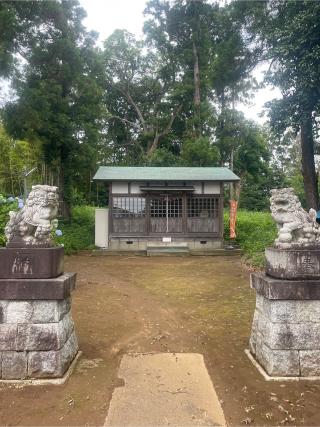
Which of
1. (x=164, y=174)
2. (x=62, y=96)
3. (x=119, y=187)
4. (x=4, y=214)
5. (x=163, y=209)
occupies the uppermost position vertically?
(x=62, y=96)

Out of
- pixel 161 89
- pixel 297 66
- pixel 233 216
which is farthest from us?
pixel 161 89

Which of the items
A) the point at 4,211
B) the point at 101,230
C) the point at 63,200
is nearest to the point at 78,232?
the point at 101,230

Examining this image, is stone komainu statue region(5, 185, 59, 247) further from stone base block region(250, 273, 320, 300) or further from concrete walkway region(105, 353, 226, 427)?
stone base block region(250, 273, 320, 300)

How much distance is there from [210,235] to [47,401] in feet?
44.6

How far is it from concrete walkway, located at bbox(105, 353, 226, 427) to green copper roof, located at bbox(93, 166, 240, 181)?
480 inches

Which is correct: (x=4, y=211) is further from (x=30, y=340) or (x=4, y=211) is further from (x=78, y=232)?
(x=78, y=232)

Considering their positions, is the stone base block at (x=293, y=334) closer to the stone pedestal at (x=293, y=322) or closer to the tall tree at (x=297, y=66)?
the stone pedestal at (x=293, y=322)

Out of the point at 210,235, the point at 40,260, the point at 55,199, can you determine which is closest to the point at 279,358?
the point at 40,260

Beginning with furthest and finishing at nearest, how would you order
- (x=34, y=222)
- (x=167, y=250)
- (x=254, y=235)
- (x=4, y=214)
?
1. (x=254, y=235)
2. (x=167, y=250)
3. (x=4, y=214)
4. (x=34, y=222)

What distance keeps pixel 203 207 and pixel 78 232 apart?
6.94 meters

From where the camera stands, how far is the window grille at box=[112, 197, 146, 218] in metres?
16.3

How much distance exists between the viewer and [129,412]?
9.89ft

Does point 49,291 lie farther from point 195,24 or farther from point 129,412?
point 195,24

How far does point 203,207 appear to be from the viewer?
16.6 m
